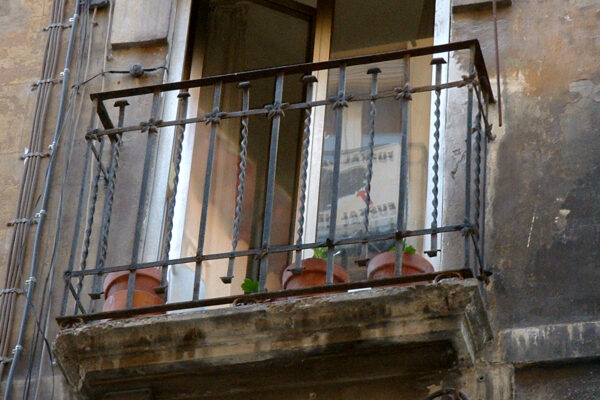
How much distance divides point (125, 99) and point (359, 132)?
3.89 feet

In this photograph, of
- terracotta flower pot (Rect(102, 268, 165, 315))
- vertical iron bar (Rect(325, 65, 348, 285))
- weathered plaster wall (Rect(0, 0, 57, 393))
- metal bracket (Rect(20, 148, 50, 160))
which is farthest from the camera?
metal bracket (Rect(20, 148, 50, 160))

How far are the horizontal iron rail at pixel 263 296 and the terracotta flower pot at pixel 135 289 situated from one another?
243mm

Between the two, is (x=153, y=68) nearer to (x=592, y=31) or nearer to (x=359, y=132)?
(x=359, y=132)

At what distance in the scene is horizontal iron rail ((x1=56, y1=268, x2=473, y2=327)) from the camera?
6.67 metres

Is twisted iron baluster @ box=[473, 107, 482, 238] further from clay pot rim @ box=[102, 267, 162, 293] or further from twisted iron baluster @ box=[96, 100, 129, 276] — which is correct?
twisted iron baluster @ box=[96, 100, 129, 276]

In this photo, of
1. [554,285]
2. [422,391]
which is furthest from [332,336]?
[554,285]

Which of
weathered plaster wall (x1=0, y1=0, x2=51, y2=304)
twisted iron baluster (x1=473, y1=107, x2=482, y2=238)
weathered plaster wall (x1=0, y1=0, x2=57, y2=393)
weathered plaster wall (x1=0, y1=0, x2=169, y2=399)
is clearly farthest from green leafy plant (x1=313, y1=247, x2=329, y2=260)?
weathered plaster wall (x1=0, y1=0, x2=51, y2=304)

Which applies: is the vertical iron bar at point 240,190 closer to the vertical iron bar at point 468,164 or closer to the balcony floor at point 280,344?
the balcony floor at point 280,344

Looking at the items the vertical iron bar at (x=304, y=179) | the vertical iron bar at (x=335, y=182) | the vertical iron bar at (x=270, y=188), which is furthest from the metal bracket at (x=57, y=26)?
the vertical iron bar at (x=335, y=182)

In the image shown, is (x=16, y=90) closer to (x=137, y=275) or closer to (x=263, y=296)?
(x=137, y=275)

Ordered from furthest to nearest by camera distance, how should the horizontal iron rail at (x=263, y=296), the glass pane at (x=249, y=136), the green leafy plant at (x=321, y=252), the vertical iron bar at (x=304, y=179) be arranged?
1. the glass pane at (x=249, y=136)
2. the green leafy plant at (x=321, y=252)
3. the vertical iron bar at (x=304, y=179)
4. the horizontal iron rail at (x=263, y=296)

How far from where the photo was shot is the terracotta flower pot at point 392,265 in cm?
694

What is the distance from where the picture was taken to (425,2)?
8.69m

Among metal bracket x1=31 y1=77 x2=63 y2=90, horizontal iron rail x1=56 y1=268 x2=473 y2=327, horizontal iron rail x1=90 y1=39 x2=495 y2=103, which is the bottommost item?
horizontal iron rail x1=56 y1=268 x2=473 y2=327
